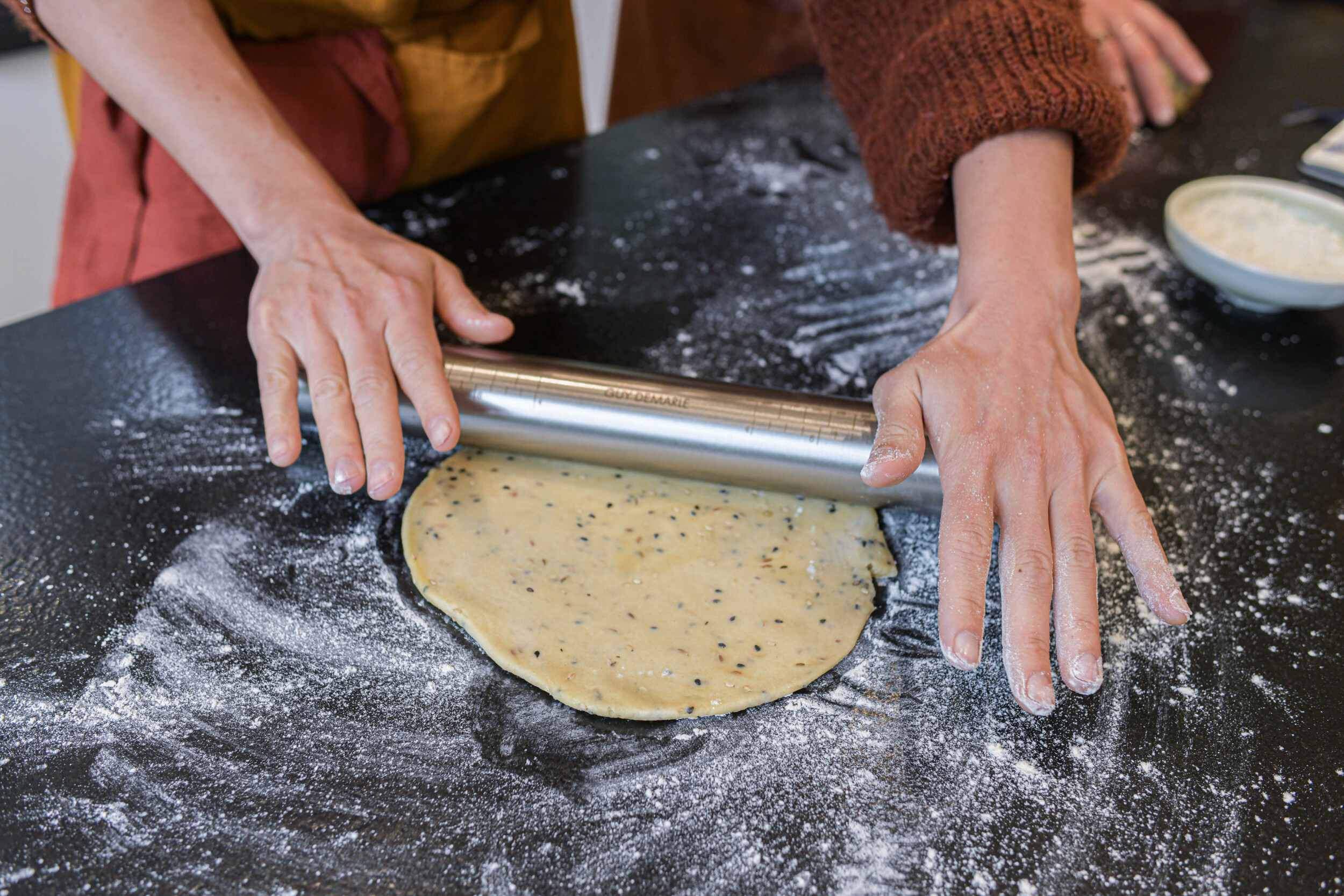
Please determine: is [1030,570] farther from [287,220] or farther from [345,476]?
[287,220]

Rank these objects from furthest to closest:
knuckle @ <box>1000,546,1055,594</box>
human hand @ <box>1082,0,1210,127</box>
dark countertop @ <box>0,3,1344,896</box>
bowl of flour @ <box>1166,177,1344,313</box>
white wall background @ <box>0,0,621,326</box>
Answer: white wall background @ <box>0,0,621,326</box> → human hand @ <box>1082,0,1210,127</box> → bowl of flour @ <box>1166,177,1344,313</box> → knuckle @ <box>1000,546,1055,594</box> → dark countertop @ <box>0,3,1344,896</box>

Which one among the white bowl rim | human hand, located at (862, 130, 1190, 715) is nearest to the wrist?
human hand, located at (862, 130, 1190, 715)

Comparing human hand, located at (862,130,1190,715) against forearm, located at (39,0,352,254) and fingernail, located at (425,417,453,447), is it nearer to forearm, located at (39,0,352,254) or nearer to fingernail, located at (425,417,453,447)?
fingernail, located at (425,417,453,447)

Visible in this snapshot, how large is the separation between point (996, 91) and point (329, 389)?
845mm

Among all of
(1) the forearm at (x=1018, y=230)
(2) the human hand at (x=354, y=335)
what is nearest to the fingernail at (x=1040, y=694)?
(1) the forearm at (x=1018, y=230)

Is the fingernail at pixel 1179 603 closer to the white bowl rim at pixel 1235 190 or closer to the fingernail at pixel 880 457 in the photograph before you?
the fingernail at pixel 880 457

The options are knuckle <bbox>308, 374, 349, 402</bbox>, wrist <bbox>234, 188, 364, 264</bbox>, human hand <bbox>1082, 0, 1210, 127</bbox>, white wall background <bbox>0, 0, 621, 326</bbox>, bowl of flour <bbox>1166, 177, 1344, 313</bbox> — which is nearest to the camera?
knuckle <bbox>308, 374, 349, 402</bbox>

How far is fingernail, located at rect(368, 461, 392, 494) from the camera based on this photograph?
2.82 feet

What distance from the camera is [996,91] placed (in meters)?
1.05

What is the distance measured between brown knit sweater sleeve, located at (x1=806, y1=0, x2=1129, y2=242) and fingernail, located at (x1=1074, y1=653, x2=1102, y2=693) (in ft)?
2.09

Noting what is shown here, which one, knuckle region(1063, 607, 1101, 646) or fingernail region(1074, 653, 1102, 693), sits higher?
knuckle region(1063, 607, 1101, 646)

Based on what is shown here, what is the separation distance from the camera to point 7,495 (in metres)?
0.93

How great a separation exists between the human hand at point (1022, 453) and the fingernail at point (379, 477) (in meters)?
0.47

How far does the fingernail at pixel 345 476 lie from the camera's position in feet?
2.81
